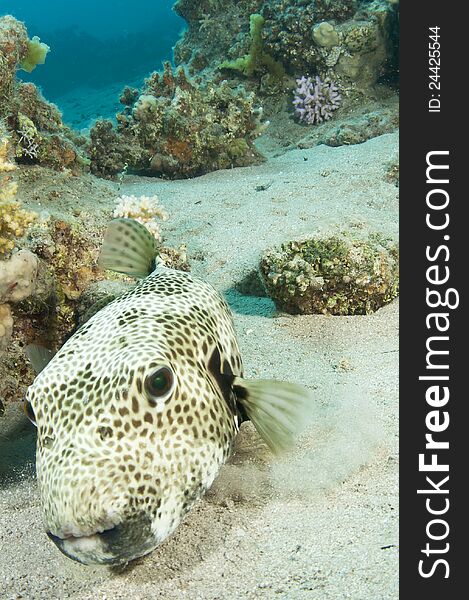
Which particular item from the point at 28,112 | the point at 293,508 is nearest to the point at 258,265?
the point at 293,508

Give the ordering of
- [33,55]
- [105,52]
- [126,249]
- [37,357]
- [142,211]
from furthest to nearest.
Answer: [105,52]
[33,55]
[142,211]
[126,249]
[37,357]

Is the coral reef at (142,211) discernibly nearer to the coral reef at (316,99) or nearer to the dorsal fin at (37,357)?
the dorsal fin at (37,357)

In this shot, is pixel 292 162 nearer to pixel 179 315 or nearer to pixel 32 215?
pixel 32 215

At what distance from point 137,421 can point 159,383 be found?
17cm

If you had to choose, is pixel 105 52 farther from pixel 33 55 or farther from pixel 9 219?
pixel 9 219

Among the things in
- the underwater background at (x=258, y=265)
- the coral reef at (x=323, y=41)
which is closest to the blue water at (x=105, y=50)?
the coral reef at (x=323, y=41)

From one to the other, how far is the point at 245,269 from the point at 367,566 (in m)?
3.94

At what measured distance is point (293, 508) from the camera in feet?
8.44

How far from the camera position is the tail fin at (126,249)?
3.55m

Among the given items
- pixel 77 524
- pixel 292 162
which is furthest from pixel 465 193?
pixel 292 162

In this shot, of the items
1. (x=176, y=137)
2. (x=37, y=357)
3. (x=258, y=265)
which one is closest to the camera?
(x=37, y=357)

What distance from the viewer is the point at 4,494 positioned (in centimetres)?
305

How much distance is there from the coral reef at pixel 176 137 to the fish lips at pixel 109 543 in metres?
8.41

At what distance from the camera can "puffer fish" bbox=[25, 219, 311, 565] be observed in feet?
6.27
